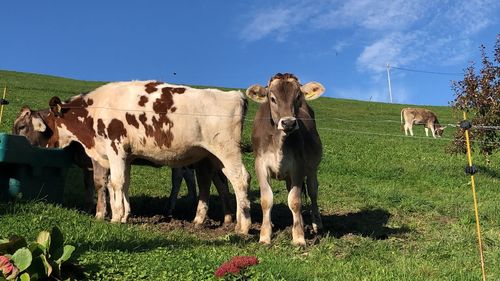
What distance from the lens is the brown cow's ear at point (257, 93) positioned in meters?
9.38

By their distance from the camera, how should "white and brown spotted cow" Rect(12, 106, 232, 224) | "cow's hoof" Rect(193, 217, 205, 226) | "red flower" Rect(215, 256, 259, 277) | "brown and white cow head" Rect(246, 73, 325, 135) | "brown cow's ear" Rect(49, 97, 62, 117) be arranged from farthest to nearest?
"brown cow's ear" Rect(49, 97, 62, 117)
"white and brown spotted cow" Rect(12, 106, 232, 224)
"cow's hoof" Rect(193, 217, 205, 226)
"brown and white cow head" Rect(246, 73, 325, 135)
"red flower" Rect(215, 256, 259, 277)

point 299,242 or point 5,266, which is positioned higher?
point 5,266

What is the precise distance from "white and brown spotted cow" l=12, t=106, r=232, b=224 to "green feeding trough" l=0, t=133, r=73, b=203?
2.43 ft

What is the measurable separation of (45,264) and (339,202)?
9047 millimetres

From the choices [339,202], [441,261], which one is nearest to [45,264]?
[441,261]

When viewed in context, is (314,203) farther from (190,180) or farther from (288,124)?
(190,180)

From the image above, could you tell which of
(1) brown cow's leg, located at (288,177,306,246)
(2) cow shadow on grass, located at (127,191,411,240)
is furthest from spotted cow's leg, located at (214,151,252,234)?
(1) brown cow's leg, located at (288,177,306,246)

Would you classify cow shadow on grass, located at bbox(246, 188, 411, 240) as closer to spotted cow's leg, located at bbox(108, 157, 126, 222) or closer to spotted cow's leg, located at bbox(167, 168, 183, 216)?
spotted cow's leg, located at bbox(167, 168, 183, 216)

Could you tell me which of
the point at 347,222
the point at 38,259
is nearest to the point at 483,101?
the point at 347,222

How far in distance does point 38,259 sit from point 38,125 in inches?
298

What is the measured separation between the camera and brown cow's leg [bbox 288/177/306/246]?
27.8ft

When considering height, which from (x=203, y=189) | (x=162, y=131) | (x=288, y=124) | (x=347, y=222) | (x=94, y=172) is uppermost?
(x=162, y=131)

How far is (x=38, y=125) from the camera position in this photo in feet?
39.8

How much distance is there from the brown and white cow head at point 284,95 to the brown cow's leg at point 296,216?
112cm
